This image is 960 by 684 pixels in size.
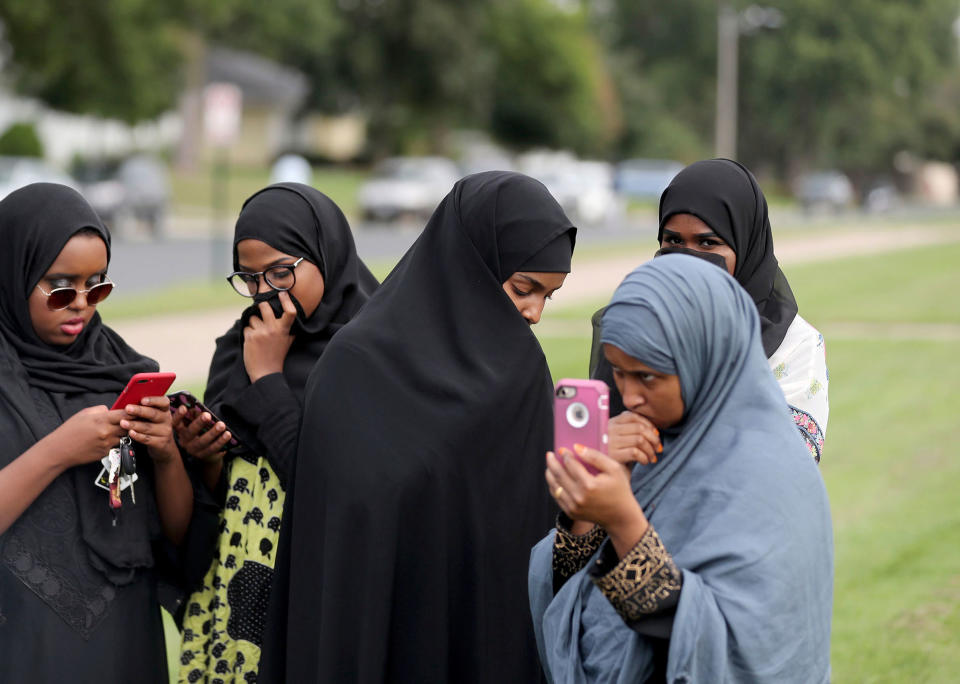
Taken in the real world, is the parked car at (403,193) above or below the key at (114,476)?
above

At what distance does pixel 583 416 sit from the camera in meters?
2.21

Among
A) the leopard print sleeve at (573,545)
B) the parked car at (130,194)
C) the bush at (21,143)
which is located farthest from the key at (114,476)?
the bush at (21,143)

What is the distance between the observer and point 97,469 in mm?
3004

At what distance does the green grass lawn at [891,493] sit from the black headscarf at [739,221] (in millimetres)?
2217

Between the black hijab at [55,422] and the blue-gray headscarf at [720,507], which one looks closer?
the blue-gray headscarf at [720,507]

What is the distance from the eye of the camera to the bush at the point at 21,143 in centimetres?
3791

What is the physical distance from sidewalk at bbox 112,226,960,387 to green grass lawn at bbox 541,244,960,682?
2997 millimetres

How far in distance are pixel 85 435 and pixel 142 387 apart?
163mm

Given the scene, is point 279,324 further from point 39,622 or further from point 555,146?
point 555,146

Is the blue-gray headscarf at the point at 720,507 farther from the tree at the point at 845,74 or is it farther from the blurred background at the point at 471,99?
the tree at the point at 845,74

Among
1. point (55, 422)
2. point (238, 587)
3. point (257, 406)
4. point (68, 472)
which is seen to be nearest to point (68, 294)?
point (55, 422)

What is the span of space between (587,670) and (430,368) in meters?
0.74

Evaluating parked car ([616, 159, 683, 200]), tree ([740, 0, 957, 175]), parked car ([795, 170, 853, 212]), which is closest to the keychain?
parked car ([616, 159, 683, 200])

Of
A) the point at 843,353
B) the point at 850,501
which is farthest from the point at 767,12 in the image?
the point at 850,501
